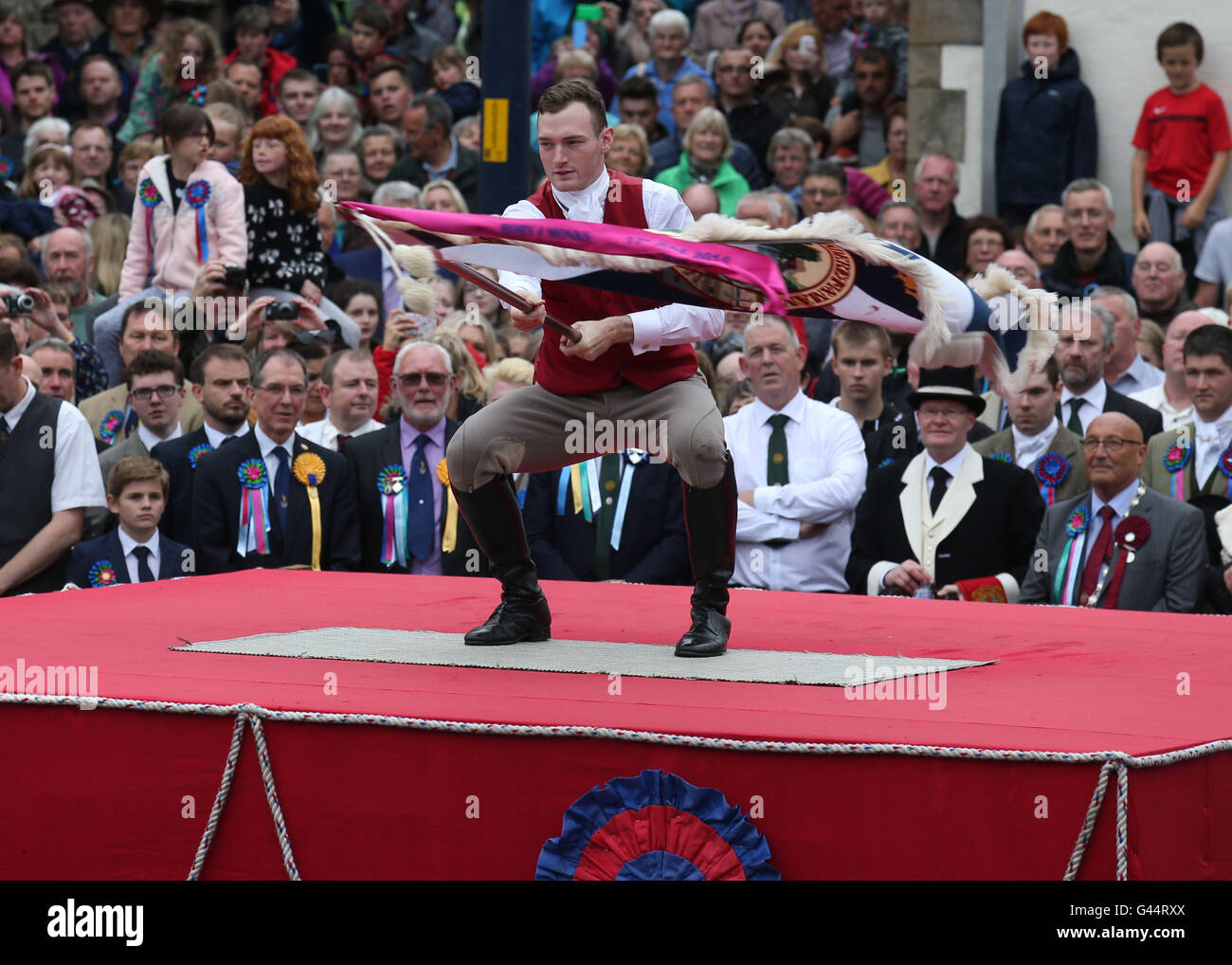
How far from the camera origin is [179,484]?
7.41 metres

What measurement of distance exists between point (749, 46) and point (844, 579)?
5992mm

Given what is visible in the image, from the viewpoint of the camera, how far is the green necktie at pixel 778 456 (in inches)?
287

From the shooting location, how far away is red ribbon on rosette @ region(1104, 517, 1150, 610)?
645 centimetres

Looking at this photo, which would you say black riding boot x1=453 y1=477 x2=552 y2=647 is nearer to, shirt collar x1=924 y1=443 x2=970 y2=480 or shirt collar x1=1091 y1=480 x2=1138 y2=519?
shirt collar x1=924 y1=443 x2=970 y2=480

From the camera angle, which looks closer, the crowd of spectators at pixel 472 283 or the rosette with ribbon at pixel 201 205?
the crowd of spectators at pixel 472 283

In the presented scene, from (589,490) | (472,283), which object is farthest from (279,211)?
(472,283)

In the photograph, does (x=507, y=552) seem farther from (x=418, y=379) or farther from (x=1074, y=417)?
(x=1074, y=417)

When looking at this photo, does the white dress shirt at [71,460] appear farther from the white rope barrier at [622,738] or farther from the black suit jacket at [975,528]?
the black suit jacket at [975,528]

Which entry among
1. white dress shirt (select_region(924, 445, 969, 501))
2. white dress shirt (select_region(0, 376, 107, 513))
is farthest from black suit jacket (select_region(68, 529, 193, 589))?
white dress shirt (select_region(924, 445, 969, 501))

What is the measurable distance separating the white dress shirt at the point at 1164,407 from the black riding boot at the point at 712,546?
3191mm

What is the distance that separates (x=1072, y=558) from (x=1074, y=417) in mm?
1176

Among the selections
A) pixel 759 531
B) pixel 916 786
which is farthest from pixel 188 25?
pixel 916 786

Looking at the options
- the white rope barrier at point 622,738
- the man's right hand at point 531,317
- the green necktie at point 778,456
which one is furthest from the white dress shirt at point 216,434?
the white rope barrier at point 622,738

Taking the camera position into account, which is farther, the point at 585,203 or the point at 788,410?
the point at 788,410
